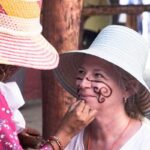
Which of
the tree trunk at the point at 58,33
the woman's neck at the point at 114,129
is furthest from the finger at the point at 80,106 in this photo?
the tree trunk at the point at 58,33

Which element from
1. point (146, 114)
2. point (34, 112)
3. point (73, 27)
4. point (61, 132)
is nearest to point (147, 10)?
point (73, 27)

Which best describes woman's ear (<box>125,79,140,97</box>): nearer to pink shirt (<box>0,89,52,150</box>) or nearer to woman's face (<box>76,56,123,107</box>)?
woman's face (<box>76,56,123,107</box>)

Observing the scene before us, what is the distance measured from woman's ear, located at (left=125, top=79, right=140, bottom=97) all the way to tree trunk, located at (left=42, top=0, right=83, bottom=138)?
1.21 metres

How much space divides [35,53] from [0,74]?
0.53 feet

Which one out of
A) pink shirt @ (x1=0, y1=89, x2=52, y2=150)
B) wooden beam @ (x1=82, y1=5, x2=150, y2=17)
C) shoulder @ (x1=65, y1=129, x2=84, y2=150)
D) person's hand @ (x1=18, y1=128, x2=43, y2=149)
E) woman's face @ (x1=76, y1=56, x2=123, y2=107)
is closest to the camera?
pink shirt @ (x1=0, y1=89, x2=52, y2=150)

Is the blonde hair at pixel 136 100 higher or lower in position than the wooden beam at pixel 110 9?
higher

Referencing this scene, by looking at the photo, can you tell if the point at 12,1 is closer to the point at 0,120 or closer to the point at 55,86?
the point at 0,120

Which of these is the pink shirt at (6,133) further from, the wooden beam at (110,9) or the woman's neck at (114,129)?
the wooden beam at (110,9)

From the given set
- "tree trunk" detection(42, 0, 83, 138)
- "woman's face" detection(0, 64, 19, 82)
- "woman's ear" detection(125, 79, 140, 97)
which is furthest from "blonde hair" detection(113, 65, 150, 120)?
"tree trunk" detection(42, 0, 83, 138)

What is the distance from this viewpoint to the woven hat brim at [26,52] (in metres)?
1.90

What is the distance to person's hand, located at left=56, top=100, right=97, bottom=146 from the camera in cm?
210

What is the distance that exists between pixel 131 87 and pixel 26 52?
52 centimetres

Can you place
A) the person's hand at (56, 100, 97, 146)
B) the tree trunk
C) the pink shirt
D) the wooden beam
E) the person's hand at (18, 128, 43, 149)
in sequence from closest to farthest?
1. the pink shirt
2. the person's hand at (56, 100, 97, 146)
3. the person's hand at (18, 128, 43, 149)
4. the tree trunk
5. the wooden beam

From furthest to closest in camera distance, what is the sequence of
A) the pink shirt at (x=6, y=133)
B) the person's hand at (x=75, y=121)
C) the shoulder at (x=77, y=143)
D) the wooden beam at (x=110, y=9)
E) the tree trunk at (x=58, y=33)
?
the wooden beam at (x=110, y=9)
the tree trunk at (x=58, y=33)
the shoulder at (x=77, y=143)
the person's hand at (x=75, y=121)
the pink shirt at (x=6, y=133)
